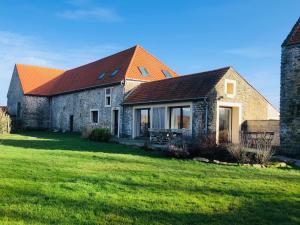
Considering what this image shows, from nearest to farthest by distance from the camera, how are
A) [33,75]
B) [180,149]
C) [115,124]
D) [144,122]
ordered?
1. [180,149]
2. [144,122]
3. [115,124]
4. [33,75]

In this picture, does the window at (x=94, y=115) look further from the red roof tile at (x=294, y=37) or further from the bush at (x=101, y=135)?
the red roof tile at (x=294, y=37)

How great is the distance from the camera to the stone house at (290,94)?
625 inches

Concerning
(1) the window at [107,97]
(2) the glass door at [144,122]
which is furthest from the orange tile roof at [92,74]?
(2) the glass door at [144,122]

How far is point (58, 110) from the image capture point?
3534 cm

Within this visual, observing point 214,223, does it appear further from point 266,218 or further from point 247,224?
point 266,218

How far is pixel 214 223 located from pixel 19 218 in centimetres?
328

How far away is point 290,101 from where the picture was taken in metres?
16.2

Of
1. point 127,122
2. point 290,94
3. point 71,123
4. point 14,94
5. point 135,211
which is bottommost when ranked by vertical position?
point 135,211

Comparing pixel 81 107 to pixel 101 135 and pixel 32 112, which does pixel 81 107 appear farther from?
pixel 101 135

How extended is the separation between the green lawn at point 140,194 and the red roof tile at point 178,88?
8.25m

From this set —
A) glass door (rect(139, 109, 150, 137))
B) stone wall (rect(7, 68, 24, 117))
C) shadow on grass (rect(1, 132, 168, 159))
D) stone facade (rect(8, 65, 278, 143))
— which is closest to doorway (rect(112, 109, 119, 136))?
stone facade (rect(8, 65, 278, 143))

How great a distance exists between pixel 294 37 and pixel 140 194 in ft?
39.7

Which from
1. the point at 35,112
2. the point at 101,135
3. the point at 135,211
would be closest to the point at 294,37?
the point at 101,135

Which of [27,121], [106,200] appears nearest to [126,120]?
[27,121]
